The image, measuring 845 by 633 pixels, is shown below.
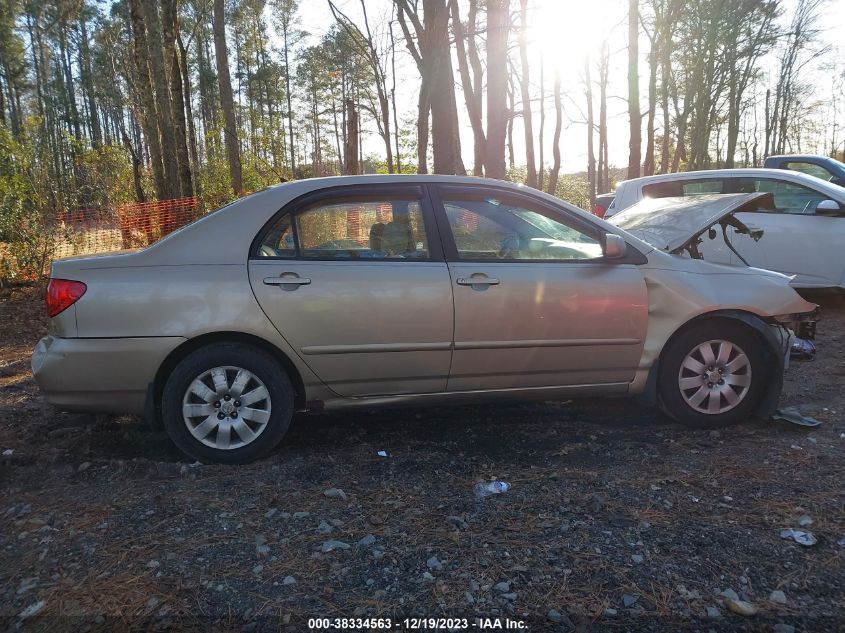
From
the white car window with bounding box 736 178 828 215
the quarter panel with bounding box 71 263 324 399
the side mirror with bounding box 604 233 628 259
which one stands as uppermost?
the white car window with bounding box 736 178 828 215

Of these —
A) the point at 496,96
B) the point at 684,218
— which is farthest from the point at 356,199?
the point at 496,96

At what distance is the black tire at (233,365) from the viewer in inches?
132

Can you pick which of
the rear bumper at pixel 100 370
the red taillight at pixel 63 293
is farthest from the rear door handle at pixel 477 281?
the red taillight at pixel 63 293

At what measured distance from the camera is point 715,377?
3887 millimetres

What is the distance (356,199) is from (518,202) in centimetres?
100

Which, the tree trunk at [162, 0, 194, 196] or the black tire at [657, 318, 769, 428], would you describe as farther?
the tree trunk at [162, 0, 194, 196]

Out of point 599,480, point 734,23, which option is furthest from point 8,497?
point 734,23

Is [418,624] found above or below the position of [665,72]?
below

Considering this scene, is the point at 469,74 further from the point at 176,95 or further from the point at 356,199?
the point at 356,199

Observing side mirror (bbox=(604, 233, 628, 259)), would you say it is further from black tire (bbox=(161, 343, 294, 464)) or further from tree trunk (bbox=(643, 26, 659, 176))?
tree trunk (bbox=(643, 26, 659, 176))

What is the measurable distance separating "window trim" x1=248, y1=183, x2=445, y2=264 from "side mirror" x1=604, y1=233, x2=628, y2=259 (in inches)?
38.9

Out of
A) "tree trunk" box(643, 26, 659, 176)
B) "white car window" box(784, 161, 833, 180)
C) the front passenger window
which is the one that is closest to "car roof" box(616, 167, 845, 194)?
"white car window" box(784, 161, 833, 180)

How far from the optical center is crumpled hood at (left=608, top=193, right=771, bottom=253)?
4238 millimetres

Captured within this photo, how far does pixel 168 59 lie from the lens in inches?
602
